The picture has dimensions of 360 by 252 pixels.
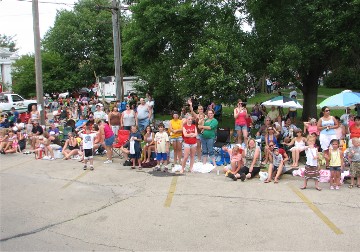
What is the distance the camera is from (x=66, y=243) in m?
6.26

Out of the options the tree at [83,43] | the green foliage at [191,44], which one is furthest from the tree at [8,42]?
the green foliage at [191,44]

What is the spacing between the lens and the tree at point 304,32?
13.0 m

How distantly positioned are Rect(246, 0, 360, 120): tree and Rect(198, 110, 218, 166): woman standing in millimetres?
3083

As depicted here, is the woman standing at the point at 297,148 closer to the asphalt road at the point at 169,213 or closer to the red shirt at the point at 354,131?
the asphalt road at the point at 169,213

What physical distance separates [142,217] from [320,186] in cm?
473

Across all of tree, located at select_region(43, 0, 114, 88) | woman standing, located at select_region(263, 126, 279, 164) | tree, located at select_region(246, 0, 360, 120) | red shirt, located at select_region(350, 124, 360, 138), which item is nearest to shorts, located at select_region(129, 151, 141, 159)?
woman standing, located at select_region(263, 126, 279, 164)

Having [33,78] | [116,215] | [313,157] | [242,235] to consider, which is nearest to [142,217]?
[116,215]

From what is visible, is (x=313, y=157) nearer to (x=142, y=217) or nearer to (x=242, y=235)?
(x=242, y=235)

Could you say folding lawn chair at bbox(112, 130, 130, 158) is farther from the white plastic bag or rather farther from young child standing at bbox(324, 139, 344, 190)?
young child standing at bbox(324, 139, 344, 190)

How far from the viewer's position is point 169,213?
7.80 meters

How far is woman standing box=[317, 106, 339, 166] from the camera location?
1120 cm

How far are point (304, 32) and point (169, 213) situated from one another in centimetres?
959

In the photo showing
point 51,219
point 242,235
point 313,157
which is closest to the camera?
point 242,235

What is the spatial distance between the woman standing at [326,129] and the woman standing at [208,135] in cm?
301
